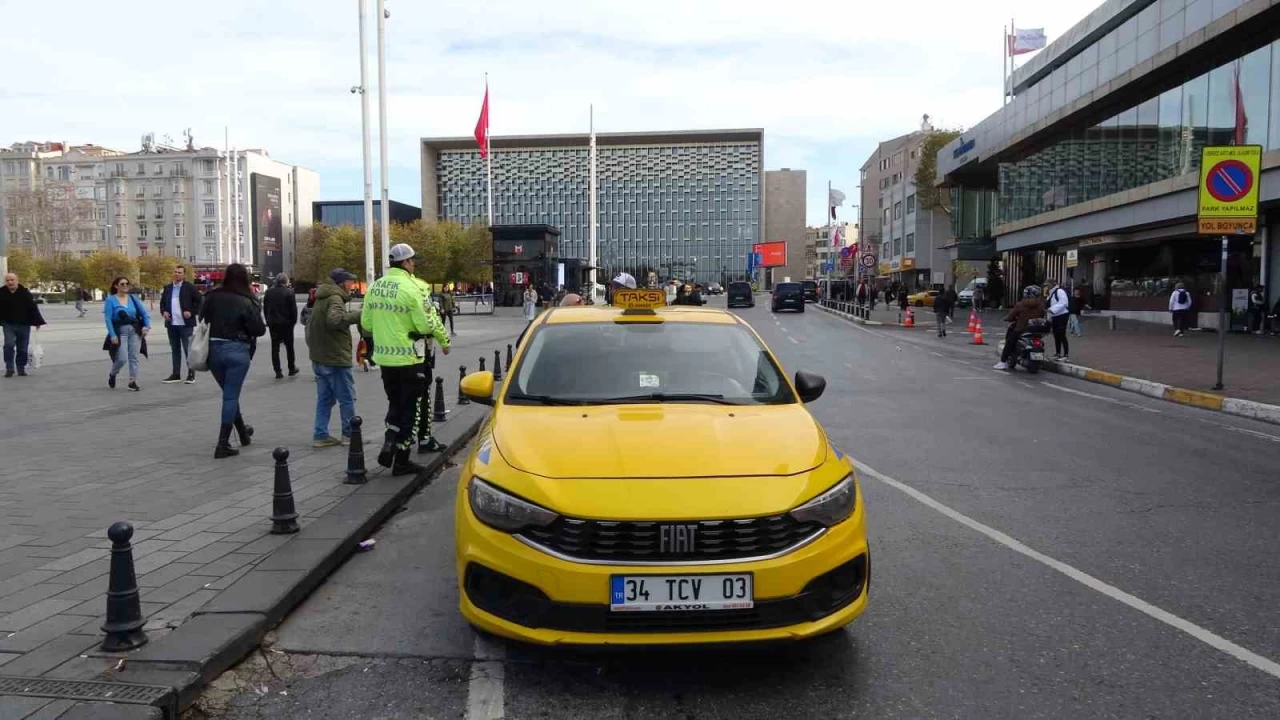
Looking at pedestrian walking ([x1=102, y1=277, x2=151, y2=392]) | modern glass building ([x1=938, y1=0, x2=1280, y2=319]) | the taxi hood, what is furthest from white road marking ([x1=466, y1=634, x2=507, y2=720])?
modern glass building ([x1=938, y1=0, x2=1280, y2=319])

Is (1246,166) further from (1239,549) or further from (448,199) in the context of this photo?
(448,199)

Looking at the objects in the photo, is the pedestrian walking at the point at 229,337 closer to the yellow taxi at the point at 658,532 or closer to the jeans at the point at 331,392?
the jeans at the point at 331,392

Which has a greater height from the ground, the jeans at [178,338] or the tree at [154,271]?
the tree at [154,271]

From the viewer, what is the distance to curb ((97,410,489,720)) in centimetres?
358

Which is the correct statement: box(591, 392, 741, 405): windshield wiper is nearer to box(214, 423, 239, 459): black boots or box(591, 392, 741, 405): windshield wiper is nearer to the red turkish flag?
box(214, 423, 239, 459): black boots

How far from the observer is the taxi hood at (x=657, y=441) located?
371 cm

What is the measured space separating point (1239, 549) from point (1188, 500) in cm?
143

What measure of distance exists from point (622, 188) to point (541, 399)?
426 ft

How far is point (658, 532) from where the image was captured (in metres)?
3.44

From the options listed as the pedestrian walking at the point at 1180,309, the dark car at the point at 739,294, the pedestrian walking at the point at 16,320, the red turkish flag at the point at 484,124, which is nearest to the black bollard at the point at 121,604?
the pedestrian walking at the point at 16,320

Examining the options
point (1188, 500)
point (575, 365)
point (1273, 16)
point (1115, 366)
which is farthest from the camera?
point (1273, 16)

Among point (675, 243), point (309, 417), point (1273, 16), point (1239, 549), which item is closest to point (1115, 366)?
point (1273, 16)

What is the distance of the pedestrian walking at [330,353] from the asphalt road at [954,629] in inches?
65.4

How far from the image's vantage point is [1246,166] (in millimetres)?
13375
